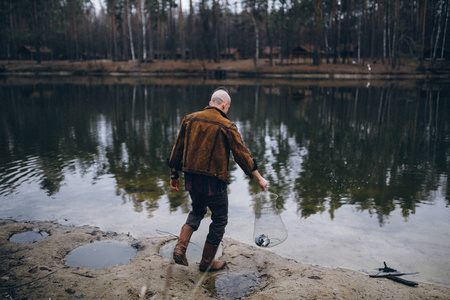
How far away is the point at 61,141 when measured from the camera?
40.4 feet

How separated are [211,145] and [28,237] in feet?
9.97

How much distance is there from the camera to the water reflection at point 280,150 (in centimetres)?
739

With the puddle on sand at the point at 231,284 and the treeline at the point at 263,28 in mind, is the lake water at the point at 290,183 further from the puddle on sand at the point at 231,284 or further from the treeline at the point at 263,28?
the treeline at the point at 263,28

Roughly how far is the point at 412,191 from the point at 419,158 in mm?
3134

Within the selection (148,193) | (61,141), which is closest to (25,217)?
(148,193)

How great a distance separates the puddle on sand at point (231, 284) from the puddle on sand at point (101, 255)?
1.18m

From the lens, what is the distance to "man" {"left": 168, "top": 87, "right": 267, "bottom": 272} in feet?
13.2

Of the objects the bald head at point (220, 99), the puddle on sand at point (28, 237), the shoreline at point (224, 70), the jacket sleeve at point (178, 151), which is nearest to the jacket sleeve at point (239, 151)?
the bald head at point (220, 99)

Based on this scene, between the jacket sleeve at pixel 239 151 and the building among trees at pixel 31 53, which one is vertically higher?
the building among trees at pixel 31 53

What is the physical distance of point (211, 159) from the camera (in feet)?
13.2

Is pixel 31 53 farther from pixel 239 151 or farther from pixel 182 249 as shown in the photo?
pixel 239 151

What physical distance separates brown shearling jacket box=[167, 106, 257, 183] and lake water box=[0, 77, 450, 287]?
0.87m

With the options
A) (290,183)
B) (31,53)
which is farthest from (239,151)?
(31,53)

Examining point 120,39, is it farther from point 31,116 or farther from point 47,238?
point 47,238
